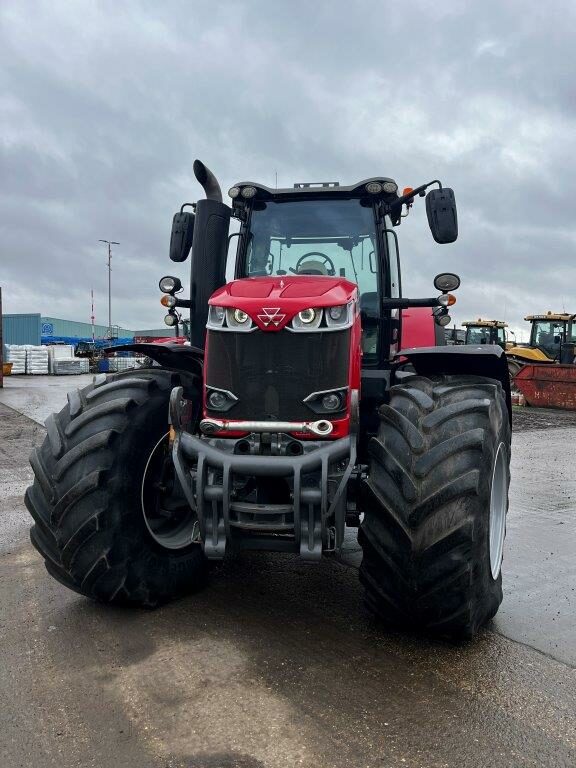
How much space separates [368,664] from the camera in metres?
2.99

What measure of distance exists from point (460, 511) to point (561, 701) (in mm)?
863

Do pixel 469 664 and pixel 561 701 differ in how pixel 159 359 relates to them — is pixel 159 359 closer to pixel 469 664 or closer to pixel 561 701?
pixel 469 664

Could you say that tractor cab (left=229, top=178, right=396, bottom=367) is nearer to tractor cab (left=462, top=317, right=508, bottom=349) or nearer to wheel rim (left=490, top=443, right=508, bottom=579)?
wheel rim (left=490, top=443, right=508, bottom=579)

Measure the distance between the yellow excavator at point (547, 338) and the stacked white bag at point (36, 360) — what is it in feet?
65.8

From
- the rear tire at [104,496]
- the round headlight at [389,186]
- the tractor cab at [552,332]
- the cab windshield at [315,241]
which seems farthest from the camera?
the tractor cab at [552,332]

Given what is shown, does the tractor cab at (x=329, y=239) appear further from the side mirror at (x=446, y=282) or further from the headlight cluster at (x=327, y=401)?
the headlight cluster at (x=327, y=401)

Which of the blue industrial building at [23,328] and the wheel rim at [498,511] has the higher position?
the blue industrial building at [23,328]

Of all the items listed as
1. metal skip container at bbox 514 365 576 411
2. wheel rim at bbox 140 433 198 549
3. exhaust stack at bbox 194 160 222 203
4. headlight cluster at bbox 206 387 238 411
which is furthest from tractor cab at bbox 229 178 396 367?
metal skip container at bbox 514 365 576 411

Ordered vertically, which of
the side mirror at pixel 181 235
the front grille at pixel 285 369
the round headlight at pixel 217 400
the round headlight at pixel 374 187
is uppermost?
the round headlight at pixel 374 187

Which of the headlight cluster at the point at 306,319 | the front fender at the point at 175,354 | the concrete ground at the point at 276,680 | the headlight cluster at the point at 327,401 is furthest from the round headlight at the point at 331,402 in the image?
the concrete ground at the point at 276,680

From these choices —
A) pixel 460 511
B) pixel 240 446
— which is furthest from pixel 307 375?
pixel 460 511

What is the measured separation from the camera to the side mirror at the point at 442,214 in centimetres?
423

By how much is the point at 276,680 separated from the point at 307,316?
5.62 ft

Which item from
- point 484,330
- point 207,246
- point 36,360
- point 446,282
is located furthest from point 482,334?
point 207,246
